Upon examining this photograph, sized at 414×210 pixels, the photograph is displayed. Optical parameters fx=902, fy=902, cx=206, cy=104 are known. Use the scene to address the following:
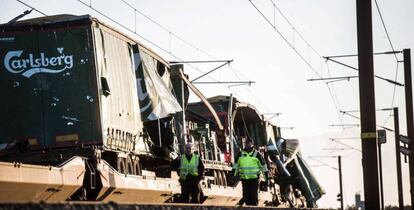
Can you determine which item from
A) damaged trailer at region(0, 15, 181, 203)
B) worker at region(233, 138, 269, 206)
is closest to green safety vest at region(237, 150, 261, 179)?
worker at region(233, 138, 269, 206)

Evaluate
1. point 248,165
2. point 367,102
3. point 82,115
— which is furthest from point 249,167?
point 82,115

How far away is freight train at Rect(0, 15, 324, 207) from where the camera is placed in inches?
632

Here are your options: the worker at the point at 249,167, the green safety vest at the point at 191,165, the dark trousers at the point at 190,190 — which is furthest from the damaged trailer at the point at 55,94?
the worker at the point at 249,167

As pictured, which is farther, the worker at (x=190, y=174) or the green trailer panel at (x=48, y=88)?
the worker at (x=190, y=174)

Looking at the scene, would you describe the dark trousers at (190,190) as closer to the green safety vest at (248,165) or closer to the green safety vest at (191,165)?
the green safety vest at (191,165)

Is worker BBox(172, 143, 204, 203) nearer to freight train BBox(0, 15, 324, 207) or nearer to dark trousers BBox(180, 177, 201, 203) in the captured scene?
dark trousers BBox(180, 177, 201, 203)

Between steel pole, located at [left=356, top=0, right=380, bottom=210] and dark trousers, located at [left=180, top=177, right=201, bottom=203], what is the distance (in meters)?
3.54

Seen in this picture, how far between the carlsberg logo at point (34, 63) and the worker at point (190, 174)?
299cm

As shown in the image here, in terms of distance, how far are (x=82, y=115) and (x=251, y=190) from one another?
435cm

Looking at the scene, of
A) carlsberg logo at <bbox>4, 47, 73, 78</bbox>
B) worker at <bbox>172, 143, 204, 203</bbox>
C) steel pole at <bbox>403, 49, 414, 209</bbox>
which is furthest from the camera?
steel pole at <bbox>403, 49, 414, 209</bbox>

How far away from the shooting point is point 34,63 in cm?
1761

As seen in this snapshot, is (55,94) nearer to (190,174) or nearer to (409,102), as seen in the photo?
(190,174)

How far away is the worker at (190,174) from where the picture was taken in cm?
1853

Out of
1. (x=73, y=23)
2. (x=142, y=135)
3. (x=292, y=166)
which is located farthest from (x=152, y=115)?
(x=292, y=166)
